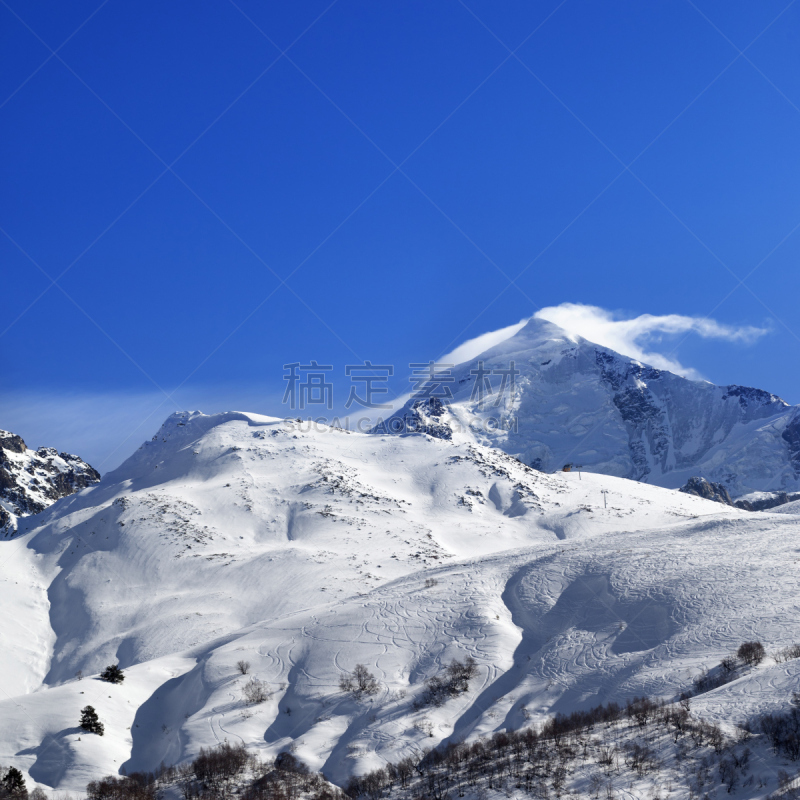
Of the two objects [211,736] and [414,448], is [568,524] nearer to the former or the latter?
[414,448]

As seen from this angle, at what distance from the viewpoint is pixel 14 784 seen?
76.4ft

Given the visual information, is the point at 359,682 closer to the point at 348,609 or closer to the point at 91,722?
the point at 348,609

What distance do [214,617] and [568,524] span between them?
131 ft

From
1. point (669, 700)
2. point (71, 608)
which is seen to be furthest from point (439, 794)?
point (71, 608)

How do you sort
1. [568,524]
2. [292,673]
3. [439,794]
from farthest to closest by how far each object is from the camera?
[568,524]
[292,673]
[439,794]

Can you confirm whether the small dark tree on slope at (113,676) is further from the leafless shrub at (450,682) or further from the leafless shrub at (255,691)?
the leafless shrub at (450,682)

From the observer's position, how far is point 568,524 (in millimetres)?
76438

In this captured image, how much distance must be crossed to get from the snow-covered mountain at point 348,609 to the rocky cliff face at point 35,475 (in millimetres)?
91668

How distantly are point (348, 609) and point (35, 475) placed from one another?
16405 cm

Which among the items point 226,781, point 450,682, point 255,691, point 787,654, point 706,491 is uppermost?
point 706,491

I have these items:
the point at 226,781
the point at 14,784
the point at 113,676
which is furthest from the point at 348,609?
the point at 14,784

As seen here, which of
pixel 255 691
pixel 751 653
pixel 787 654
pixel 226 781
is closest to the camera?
pixel 226 781

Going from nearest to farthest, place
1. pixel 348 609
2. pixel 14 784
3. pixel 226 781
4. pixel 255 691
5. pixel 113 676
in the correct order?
pixel 226 781 < pixel 14 784 < pixel 255 691 < pixel 113 676 < pixel 348 609

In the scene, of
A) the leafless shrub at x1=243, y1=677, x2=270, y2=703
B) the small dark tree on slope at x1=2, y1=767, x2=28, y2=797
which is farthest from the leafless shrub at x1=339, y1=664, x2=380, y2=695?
the small dark tree on slope at x1=2, y1=767, x2=28, y2=797
